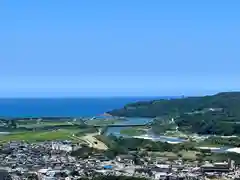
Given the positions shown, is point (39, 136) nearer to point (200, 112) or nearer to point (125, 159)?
point (125, 159)

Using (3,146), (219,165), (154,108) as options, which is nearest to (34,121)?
(154,108)

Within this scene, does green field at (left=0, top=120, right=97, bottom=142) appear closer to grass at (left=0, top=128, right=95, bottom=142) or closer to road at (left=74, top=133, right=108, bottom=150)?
grass at (left=0, top=128, right=95, bottom=142)

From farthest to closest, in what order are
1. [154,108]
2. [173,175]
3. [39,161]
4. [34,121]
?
[154,108]
[34,121]
[39,161]
[173,175]

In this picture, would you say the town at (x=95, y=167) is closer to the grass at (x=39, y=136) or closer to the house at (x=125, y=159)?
the house at (x=125, y=159)

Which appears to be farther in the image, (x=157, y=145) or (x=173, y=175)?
(x=157, y=145)

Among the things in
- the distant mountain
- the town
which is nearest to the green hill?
the distant mountain

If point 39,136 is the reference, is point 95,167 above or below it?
below

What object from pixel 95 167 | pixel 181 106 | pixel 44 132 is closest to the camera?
pixel 95 167

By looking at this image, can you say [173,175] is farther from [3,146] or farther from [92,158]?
[3,146]

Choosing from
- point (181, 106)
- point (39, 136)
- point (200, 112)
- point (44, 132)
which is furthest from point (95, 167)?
point (181, 106)
